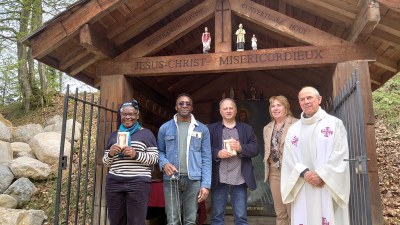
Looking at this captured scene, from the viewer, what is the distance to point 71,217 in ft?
24.0

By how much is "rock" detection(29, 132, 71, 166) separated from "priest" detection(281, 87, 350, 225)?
8.40 metres

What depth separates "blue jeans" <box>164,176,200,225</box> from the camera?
383 cm

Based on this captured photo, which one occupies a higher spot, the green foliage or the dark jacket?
the green foliage

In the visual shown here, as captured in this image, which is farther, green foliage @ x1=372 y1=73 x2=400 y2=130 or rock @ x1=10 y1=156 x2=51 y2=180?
green foliage @ x1=372 y1=73 x2=400 y2=130

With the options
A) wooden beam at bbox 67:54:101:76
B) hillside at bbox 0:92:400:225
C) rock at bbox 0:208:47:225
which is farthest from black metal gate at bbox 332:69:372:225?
rock at bbox 0:208:47:225

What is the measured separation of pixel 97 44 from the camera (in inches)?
185

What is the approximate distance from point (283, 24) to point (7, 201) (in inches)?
283

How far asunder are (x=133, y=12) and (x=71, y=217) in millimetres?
4777

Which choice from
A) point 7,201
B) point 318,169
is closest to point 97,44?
point 318,169

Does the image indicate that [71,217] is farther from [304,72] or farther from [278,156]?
[304,72]

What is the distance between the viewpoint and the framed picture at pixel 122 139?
349 cm

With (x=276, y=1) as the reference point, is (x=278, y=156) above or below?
below

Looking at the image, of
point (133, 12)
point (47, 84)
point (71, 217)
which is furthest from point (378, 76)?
point (47, 84)

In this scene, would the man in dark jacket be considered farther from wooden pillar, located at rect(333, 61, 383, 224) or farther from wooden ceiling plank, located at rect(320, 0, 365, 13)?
wooden ceiling plank, located at rect(320, 0, 365, 13)
